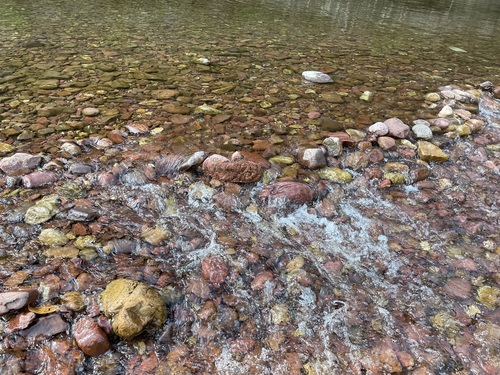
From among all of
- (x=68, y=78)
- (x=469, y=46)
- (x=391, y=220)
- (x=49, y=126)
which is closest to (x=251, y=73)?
(x=68, y=78)

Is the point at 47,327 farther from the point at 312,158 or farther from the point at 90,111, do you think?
the point at 90,111

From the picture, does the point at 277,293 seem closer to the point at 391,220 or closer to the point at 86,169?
the point at 391,220

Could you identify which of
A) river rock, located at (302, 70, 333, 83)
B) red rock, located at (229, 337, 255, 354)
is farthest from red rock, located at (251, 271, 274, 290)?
river rock, located at (302, 70, 333, 83)

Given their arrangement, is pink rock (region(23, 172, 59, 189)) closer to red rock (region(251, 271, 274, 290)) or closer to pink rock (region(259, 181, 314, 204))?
pink rock (region(259, 181, 314, 204))

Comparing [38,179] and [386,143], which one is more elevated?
[386,143]

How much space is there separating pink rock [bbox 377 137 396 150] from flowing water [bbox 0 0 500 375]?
0.44 meters

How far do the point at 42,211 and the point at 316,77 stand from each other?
4603 mm

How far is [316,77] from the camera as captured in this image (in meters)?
5.91

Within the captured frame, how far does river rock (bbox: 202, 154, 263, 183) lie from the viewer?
346cm

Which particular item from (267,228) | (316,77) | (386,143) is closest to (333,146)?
(386,143)

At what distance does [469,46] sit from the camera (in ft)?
32.2

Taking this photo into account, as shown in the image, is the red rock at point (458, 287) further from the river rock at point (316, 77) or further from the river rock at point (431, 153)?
the river rock at point (316, 77)

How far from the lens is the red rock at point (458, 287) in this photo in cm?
253

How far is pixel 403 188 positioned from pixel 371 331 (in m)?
1.80
